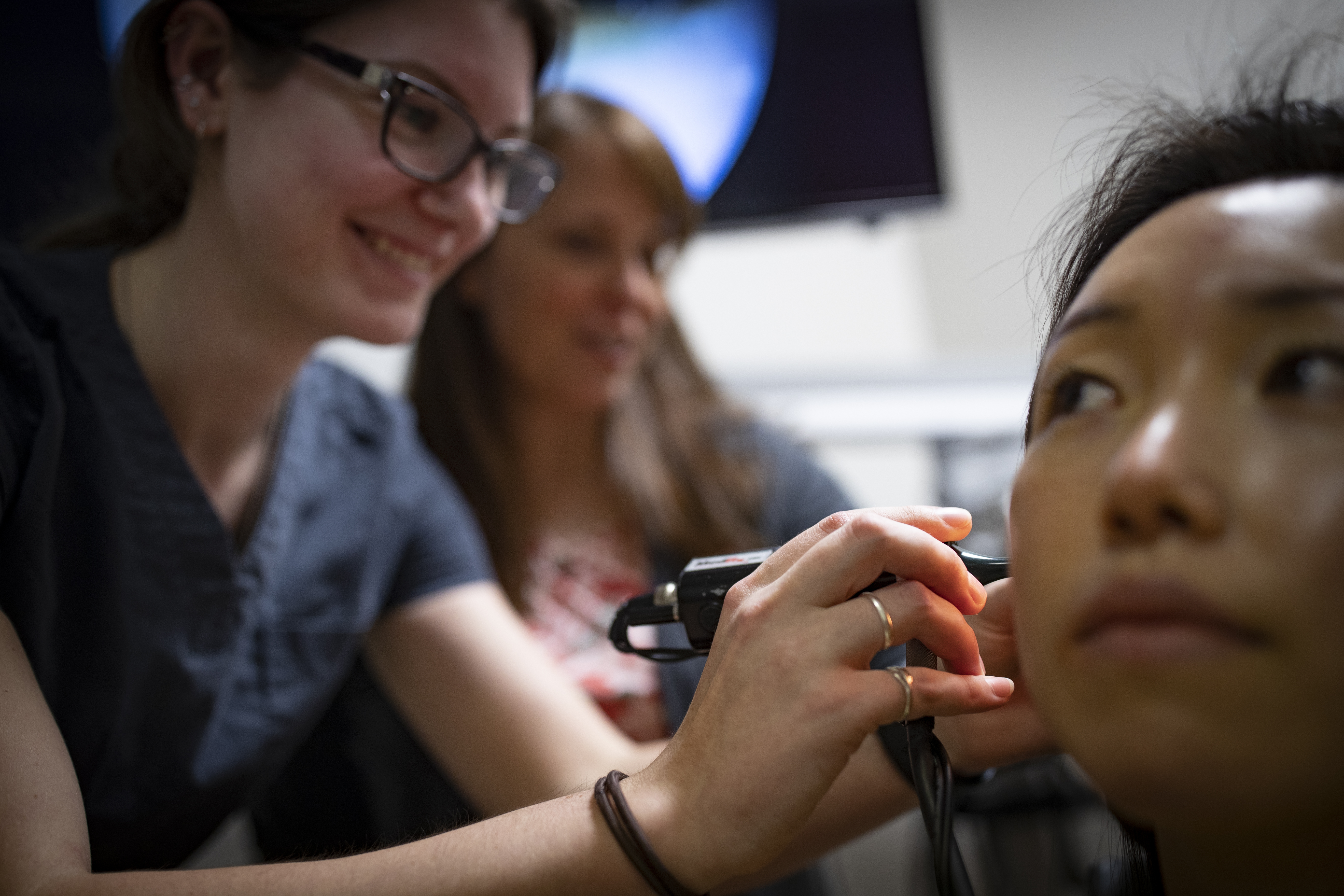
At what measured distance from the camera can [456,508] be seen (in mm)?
1200

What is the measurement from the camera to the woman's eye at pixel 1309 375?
1.40 feet

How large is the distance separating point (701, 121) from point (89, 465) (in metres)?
1.20

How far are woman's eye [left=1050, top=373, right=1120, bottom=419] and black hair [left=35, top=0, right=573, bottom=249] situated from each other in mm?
687

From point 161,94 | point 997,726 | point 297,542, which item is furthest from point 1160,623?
point 161,94

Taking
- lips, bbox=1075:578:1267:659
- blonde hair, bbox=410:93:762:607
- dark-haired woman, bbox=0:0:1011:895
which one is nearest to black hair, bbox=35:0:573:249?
dark-haired woman, bbox=0:0:1011:895

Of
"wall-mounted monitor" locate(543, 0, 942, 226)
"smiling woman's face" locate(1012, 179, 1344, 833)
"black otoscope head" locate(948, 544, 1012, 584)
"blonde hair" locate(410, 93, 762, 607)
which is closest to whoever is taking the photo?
"smiling woman's face" locate(1012, 179, 1344, 833)

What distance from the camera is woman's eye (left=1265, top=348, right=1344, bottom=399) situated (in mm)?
426

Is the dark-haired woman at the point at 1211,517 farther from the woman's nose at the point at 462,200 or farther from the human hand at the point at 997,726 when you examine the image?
the woman's nose at the point at 462,200

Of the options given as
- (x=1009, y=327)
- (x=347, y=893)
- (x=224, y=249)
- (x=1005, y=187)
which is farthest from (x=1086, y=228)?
(x=1005, y=187)

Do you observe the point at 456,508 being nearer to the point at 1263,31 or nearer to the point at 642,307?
the point at 642,307

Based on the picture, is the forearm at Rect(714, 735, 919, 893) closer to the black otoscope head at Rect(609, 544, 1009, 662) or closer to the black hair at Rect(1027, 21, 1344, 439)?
the black otoscope head at Rect(609, 544, 1009, 662)

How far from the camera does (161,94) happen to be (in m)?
0.93

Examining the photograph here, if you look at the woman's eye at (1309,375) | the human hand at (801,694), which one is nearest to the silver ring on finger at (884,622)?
the human hand at (801,694)

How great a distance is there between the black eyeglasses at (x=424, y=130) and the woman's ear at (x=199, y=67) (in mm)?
98
